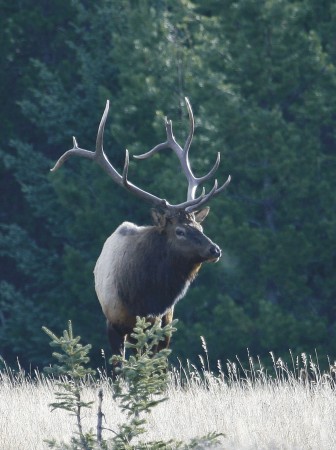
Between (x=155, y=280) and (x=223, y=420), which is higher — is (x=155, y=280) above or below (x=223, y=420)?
above

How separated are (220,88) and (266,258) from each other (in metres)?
2.85

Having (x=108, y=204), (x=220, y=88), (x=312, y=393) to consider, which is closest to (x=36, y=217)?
(x=108, y=204)

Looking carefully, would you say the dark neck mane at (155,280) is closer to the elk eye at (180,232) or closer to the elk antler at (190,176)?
the elk eye at (180,232)

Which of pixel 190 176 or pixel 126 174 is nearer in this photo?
pixel 126 174

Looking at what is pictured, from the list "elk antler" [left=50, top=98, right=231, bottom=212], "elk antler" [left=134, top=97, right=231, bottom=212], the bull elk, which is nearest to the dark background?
"elk antler" [left=134, top=97, right=231, bottom=212]

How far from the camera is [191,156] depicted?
836 inches

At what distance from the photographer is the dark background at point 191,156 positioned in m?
20.4

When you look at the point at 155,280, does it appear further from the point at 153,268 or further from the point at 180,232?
the point at 180,232

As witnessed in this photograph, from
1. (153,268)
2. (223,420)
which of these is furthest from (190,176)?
(223,420)

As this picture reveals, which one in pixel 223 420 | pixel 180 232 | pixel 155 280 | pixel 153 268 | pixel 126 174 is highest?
pixel 126 174

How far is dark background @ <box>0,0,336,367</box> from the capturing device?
20438 millimetres

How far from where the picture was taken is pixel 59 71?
84.4ft

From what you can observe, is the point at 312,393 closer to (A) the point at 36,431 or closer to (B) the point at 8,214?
(A) the point at 36,431

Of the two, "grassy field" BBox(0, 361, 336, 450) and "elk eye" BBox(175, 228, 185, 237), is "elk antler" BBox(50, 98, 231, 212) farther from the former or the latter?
"grassy field" BBox(0, 361, 336, 450)
